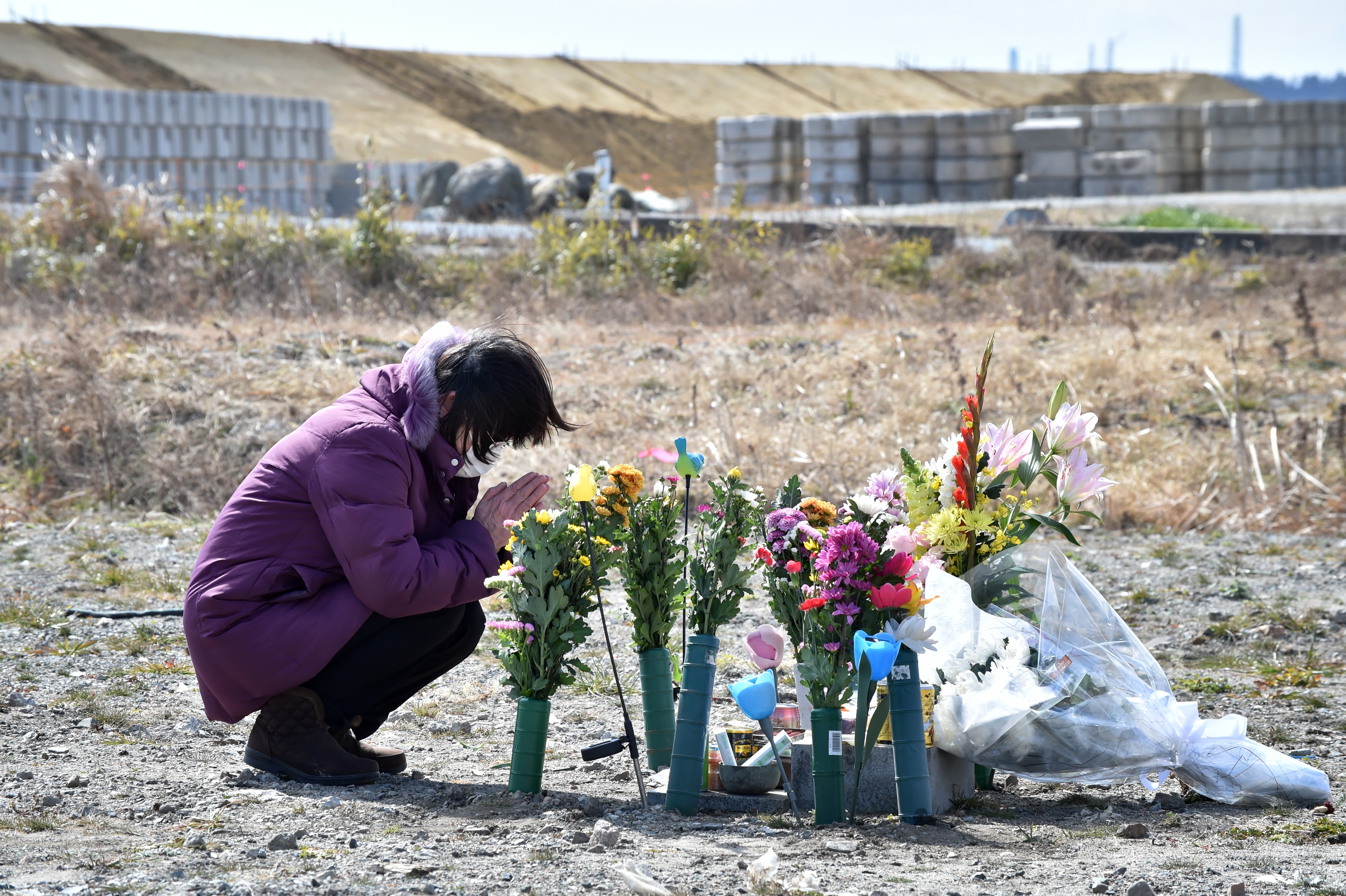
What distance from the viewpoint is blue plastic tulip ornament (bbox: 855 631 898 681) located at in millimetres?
2588

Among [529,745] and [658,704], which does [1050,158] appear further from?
[529,745]

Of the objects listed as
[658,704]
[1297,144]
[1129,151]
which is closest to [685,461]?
[658,704]

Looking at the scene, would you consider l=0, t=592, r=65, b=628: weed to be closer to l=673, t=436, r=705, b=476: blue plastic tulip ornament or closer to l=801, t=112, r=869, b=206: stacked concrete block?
l=673, t=436, r=705, b=476: blue plastic tulip ornament

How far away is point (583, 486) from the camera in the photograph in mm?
2764

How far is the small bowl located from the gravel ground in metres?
0.19

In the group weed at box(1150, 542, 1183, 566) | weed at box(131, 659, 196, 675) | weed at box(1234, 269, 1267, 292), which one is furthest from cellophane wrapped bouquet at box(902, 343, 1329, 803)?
weed at box(1234, 269, 1267, 292)

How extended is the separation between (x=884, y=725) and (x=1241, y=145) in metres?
22.1

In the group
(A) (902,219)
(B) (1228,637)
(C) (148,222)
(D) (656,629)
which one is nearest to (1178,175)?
(A) (902,219)

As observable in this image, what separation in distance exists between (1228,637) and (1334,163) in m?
21.8

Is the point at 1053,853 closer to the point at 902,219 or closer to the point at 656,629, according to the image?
the point at 656,629

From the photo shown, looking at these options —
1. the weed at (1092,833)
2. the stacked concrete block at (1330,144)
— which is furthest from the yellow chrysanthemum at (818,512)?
the stacked concrete block at (1330,144)

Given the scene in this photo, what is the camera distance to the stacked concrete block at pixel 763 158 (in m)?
22.3

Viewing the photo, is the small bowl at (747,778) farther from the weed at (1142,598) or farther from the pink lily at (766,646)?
the weed at (1142,598)

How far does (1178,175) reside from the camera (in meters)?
21.9
